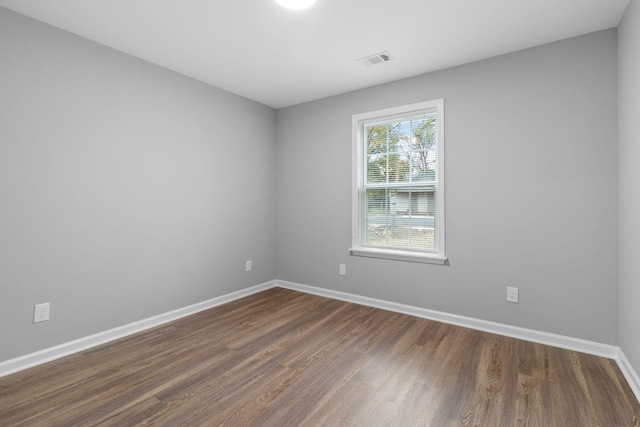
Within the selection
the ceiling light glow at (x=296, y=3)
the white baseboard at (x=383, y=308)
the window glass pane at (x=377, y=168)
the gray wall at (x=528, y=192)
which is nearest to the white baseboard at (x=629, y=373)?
the white baseboard at (x=383, y=308)

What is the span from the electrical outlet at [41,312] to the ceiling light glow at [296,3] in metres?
2.73

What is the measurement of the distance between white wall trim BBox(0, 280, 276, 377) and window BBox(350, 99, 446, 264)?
1782 millimetres

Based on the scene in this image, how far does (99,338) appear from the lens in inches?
98.6

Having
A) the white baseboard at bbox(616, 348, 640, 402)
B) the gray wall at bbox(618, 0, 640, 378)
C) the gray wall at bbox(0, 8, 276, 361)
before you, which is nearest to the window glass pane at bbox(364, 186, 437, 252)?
the gray wall at bbox(618, 0, 640, 378)

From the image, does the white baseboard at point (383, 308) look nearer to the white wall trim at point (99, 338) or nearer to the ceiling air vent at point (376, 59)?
A: the white wall trim at point (99, 338)

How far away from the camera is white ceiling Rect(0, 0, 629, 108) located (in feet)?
6.81

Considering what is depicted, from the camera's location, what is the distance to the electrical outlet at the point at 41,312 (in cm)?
219

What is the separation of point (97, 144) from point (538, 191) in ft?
12.0

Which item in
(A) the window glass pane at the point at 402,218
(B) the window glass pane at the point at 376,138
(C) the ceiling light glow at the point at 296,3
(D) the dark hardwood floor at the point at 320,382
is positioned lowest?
(D) the dark hardwood floor at the point at 320,382

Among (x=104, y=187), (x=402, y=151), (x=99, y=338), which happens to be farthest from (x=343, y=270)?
(x=104, y=187)

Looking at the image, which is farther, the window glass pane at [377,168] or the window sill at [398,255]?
the window glass pane at [377,168]

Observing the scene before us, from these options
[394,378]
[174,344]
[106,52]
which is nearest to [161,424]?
[174,344]

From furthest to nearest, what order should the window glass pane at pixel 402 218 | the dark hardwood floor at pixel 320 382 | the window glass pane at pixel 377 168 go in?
the window glass pane at pixel 377 168, the window glass pane at pixel 402 218, the dark hardwood floor at pixel 320 382

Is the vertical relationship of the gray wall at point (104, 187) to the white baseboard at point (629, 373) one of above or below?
above
